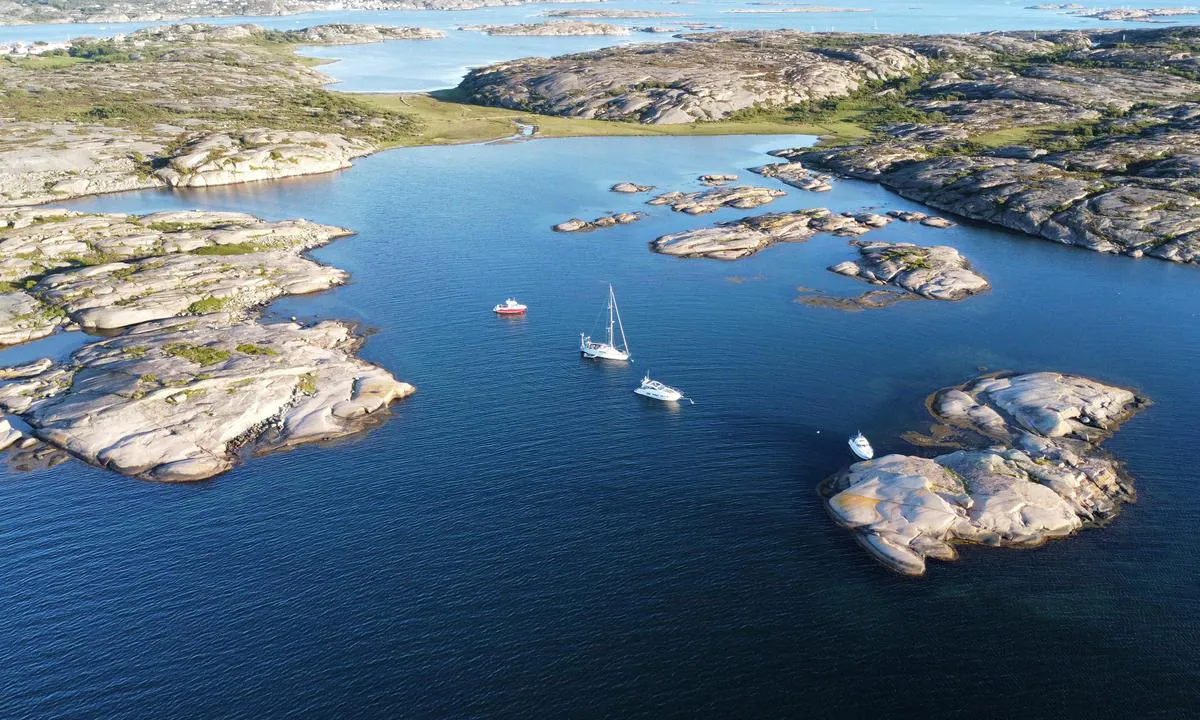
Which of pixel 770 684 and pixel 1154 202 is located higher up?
pixel 1154 202

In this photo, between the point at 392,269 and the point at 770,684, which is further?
the point at 392,269

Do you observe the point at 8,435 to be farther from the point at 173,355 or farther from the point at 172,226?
the point at 172,226

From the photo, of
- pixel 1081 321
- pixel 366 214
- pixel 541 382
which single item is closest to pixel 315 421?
pixel 541 382

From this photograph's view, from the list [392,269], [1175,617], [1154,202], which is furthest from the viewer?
[1154,202]

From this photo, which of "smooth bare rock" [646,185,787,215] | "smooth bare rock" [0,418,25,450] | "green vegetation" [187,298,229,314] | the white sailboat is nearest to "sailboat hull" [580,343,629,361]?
the white sailboat

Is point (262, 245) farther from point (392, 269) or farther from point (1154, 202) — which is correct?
point (1154, 202)

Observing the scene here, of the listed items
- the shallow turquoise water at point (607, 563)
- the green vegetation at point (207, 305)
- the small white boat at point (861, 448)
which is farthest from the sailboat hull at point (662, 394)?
the green vegetation at point (207, 305)
